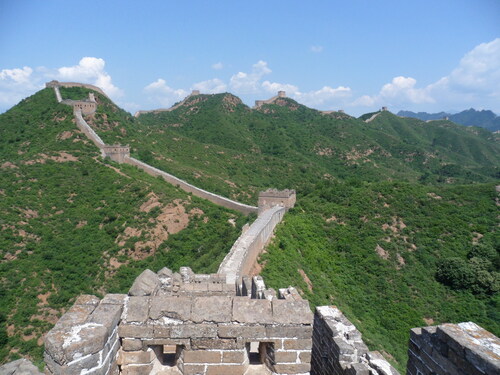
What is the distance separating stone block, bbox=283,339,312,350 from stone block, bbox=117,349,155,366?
1599 mm

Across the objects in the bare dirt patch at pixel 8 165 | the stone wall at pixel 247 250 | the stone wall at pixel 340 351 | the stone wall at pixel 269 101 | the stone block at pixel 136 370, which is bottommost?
the stone wall at pixel 247 250

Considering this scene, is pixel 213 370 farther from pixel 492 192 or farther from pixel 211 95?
pixel 211 95

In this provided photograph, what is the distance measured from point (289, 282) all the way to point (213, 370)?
1186cm

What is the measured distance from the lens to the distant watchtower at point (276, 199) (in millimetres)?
26250

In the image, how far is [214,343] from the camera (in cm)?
358

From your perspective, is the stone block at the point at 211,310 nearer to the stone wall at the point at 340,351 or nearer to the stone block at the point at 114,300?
the stone block at the point at 114,300

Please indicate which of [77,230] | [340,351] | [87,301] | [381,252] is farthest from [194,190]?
[87,301]

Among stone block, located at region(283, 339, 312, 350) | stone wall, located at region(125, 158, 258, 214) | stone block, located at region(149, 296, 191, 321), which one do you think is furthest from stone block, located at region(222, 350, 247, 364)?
stone wall, located at region(125, 158, 258, 214)

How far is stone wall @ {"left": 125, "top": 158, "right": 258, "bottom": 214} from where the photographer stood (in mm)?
30541

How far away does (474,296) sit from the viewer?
1853cm

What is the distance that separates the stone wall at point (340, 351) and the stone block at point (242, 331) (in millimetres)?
2135

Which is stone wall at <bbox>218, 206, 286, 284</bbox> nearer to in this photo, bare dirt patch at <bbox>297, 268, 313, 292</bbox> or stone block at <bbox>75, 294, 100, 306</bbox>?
bare dirt patch at <bbox>297, 268, 313, 292</bbox>

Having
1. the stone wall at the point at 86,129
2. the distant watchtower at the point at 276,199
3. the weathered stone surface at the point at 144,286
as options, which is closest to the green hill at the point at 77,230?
the stone wall at the point at 86,129

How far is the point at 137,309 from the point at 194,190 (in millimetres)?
30635
